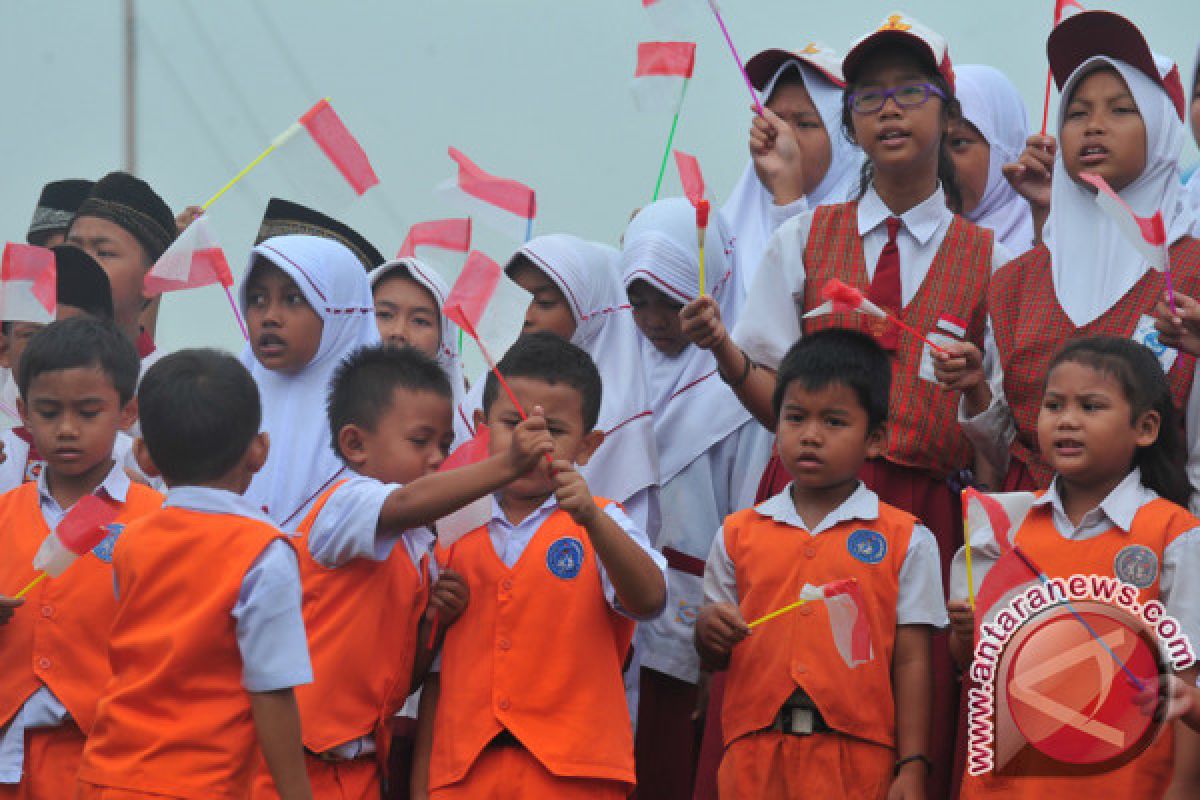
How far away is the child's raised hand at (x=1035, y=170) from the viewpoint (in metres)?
4.44

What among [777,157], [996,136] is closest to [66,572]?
[777,157]

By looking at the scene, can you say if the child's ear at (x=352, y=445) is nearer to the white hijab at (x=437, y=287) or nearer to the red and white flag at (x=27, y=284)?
the red and white flag at (x=27, y=284)

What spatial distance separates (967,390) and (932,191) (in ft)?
2.28

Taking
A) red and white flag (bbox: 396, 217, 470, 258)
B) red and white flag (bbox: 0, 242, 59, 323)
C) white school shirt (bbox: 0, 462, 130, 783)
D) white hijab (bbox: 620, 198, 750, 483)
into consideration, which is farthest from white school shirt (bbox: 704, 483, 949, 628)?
red and white flag (bbox: 0, 242, 59, 323)

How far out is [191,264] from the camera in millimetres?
4621

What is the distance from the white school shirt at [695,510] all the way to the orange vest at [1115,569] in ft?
3.79

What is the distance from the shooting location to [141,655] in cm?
293

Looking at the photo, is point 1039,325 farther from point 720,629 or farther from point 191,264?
point 191,264

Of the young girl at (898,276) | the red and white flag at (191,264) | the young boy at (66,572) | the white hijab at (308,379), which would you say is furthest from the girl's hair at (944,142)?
the young boy at (66,572)

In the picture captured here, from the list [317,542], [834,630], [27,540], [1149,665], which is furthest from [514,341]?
[1149,665]

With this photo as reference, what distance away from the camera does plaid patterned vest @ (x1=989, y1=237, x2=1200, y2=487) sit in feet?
11.6

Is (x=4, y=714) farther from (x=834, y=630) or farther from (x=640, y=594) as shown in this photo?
(x=834, y=630)

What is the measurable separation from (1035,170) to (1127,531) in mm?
1546

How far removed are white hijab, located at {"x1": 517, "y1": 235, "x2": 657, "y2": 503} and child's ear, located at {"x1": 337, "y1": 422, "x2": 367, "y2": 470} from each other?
0.83 m
